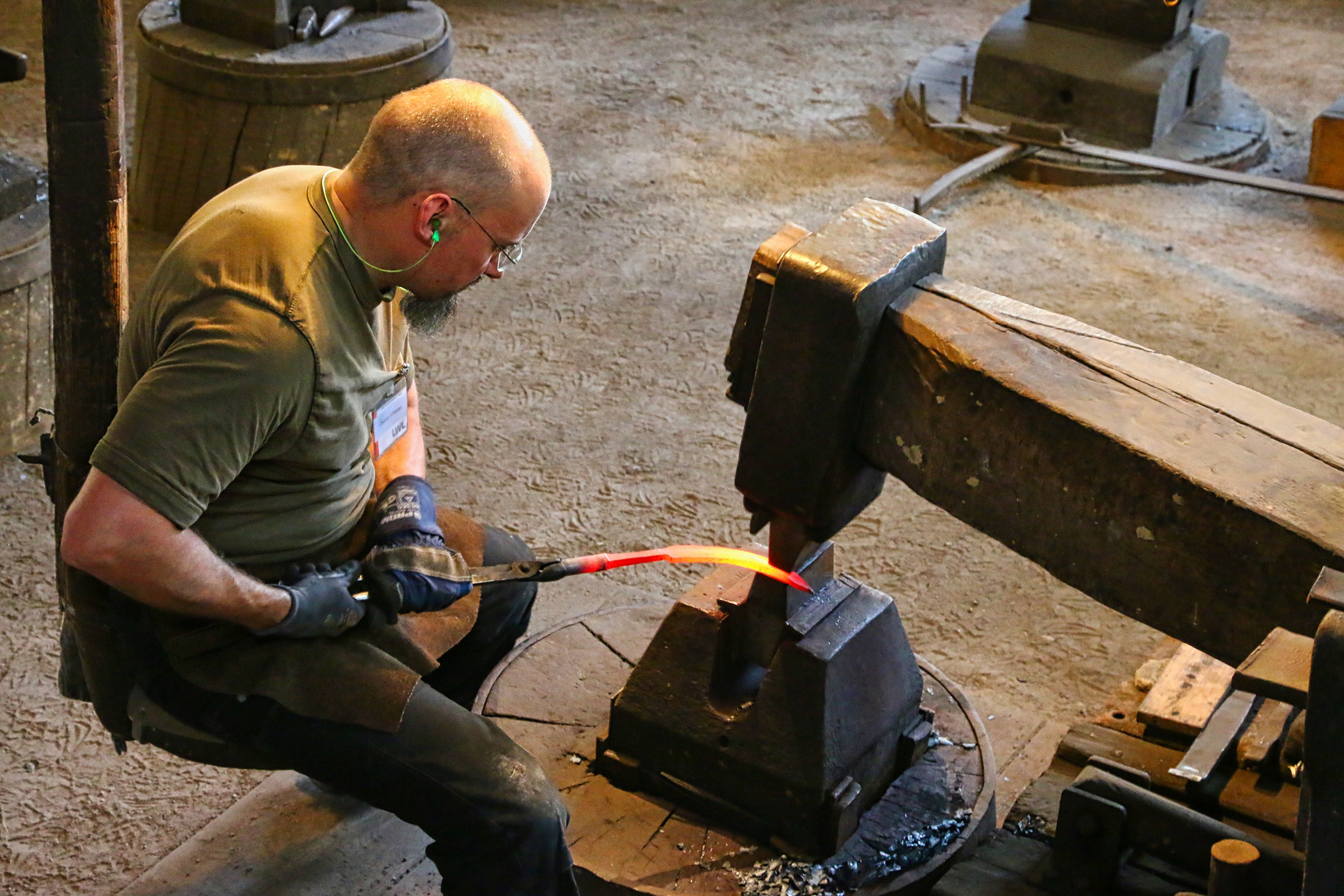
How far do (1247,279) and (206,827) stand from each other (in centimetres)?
435

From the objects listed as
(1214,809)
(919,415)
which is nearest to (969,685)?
(1214,809)

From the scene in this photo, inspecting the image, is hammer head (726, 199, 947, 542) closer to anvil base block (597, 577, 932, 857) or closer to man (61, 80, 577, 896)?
anvil base block (597, 577, 932, 857)

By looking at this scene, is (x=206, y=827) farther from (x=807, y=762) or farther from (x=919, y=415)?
(x=919, y=415)

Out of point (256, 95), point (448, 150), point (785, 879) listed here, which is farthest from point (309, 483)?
point (256, 95)

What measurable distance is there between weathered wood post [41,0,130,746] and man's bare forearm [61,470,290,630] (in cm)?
19

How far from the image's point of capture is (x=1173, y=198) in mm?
6242

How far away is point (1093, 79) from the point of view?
6.56 metres

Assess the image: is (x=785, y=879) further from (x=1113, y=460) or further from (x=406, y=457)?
(x=406, y=457)

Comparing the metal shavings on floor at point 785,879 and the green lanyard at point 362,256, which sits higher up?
the green lanyard at point 362,256

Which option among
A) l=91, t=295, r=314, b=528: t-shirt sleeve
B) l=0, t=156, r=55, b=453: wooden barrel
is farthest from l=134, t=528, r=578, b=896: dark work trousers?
l=0, t=156, r=55, b=453: wooden barrel

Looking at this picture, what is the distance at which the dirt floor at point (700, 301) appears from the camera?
11.2ft

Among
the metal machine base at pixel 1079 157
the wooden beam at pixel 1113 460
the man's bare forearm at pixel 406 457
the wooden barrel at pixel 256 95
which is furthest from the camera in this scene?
the metal machine base at pixel 1079 157

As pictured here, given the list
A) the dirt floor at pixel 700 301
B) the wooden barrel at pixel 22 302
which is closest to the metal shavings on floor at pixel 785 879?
the dirt floor at pixel 700 301

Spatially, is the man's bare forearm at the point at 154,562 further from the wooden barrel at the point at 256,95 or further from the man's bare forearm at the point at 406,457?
the wooden barrel at the point at 256,95
